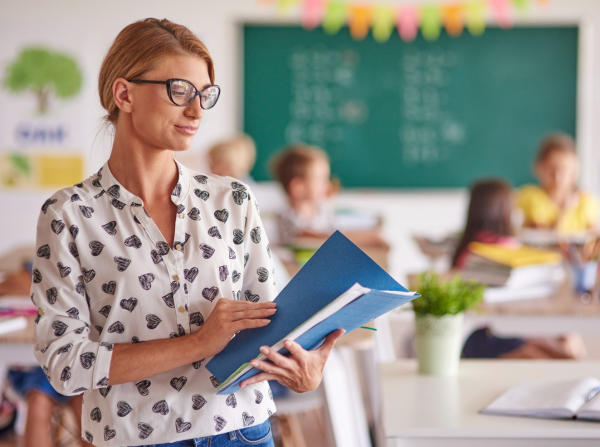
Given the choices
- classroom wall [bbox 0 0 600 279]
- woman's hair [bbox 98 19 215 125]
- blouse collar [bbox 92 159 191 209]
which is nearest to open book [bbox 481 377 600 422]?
blouse collar [bbox 92 159 191 209]

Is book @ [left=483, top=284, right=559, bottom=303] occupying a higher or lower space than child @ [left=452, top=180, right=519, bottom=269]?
lower

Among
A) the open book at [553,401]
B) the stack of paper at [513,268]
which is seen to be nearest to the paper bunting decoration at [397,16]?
the stack of paper at [513,268]

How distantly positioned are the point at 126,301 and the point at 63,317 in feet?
0.28

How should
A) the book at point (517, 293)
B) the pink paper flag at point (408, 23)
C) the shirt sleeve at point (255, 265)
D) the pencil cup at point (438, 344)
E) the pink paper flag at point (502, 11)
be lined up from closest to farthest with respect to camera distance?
the shirt sleeve at point (255, 265) → the pencil cup at point (438, 344) → the book at point (517, 293) → the pink paper flag at point (502, 11) → the pink paper flag at point (408, 23)

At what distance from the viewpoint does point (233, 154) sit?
4395mm

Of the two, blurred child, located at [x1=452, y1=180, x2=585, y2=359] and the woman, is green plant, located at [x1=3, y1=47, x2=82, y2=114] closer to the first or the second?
blurred child, located at [x1=452, y1=180, x2=585, y2=359]

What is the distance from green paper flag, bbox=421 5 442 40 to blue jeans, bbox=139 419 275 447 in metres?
4.62

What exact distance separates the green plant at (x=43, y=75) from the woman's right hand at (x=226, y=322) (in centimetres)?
478

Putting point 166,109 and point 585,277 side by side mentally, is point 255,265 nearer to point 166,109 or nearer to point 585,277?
point 166,109

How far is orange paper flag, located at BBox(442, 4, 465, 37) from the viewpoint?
17.2 feet

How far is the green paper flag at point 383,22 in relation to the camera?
527 centimetres

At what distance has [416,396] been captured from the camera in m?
1.42

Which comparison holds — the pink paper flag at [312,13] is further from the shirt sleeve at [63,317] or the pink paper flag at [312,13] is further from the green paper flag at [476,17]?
the shirt sleeve at [63,317]

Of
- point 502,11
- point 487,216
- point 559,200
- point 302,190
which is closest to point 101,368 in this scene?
point 487,216
